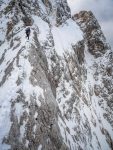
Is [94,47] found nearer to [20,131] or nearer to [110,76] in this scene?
[110,76]

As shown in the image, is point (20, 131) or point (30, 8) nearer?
point (20, 131)

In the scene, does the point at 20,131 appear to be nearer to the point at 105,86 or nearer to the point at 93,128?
the point at 93,128

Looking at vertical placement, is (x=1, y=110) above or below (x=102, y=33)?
below

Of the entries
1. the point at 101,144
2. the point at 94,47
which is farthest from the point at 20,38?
the point at 94,47

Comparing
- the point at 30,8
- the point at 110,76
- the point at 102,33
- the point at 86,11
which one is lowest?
the point at 110,76

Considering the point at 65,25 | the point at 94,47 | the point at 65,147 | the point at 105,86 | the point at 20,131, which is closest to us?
the point at 20,131

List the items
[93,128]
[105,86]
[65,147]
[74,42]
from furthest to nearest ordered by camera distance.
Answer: [105,86] < [74,42] < [93,128] < [65,147]
